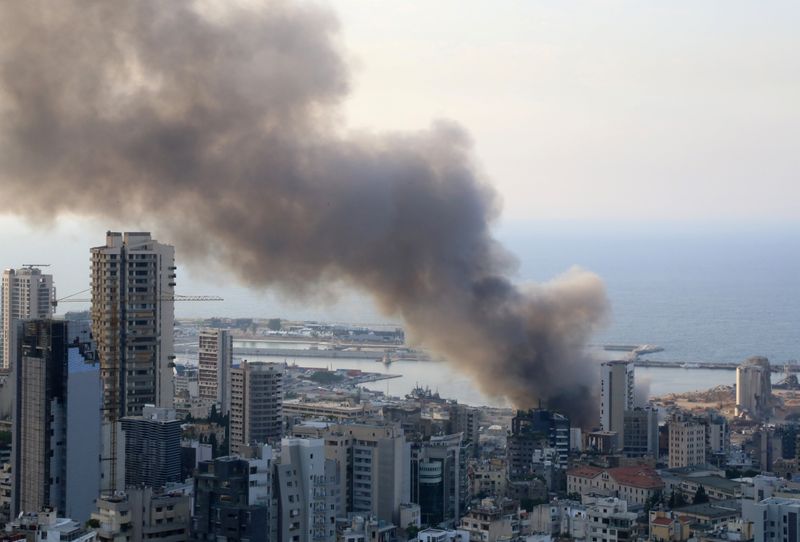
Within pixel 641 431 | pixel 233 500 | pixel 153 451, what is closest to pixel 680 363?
pixel 641 431

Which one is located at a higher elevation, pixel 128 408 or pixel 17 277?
pixel 17 277

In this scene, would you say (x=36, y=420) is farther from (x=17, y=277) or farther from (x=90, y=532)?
(x=17, y=277)

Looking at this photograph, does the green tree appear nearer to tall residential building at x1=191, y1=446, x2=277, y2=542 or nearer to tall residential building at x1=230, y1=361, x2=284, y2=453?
tall residential building at x1=191, y1=446, x2=277, y2=542

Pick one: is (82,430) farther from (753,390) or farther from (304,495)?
(753,390)

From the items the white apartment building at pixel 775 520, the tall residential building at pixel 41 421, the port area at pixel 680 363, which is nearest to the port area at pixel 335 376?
the port area at pixel 680 363

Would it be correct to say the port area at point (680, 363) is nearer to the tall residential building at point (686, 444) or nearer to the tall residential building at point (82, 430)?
the tall residential building at point (686, 444)

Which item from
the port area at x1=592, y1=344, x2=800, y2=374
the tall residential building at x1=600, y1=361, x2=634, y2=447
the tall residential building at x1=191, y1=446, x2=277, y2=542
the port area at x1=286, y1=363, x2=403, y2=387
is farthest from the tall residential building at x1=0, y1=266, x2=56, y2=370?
the tall residential building at x1=191, y1=446, x2=277, y2=542

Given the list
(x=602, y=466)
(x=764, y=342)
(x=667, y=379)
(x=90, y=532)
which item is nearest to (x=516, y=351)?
(x=602, y=466)
